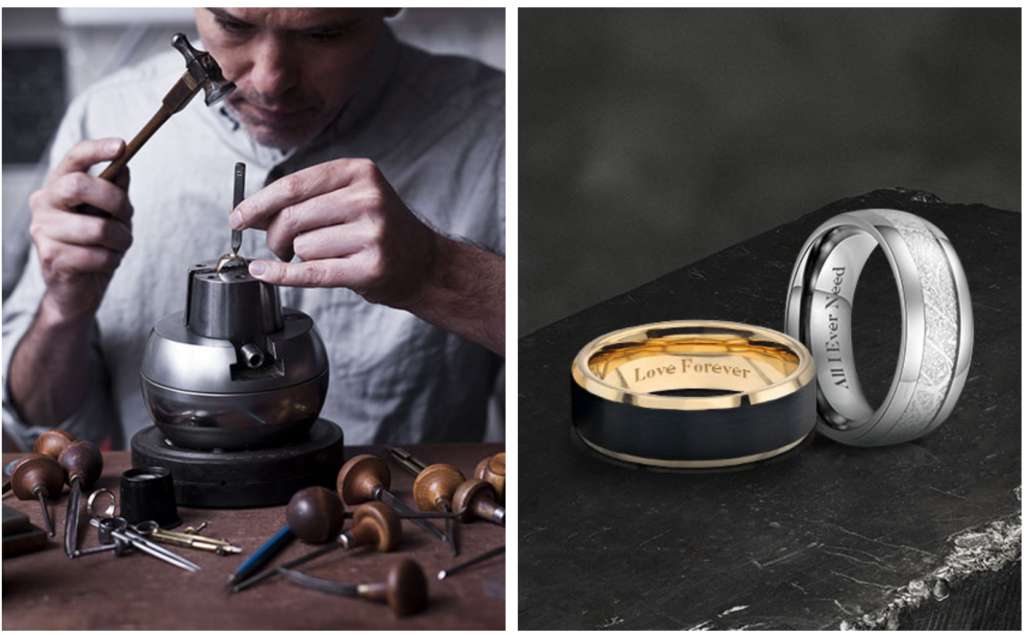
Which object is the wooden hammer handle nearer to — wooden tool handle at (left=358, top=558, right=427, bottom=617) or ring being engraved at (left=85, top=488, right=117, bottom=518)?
ring being engraved at (left=85, top=488, right=117, bottom=518)

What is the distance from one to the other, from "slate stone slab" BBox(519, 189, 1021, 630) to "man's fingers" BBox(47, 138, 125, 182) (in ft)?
0.99

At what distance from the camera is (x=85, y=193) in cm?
83

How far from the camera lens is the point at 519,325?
0.93 m

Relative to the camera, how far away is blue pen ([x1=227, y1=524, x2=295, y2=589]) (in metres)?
0.60

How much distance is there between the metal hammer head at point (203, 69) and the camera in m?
0.74

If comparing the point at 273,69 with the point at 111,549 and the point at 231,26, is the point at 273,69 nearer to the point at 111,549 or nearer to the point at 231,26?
the point at 231,26

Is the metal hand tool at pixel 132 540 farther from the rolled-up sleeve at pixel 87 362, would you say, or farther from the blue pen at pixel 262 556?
the rolled-up sleeve at pixel 87 362

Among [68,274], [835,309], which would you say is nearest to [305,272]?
[68,274]

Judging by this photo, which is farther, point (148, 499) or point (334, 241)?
point (334, 241)

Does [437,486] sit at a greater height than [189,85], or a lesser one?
lesser

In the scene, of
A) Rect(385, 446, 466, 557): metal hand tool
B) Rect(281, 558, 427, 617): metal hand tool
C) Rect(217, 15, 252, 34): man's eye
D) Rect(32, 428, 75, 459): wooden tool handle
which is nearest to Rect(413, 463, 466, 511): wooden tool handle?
Rect(385, 446, 466, 557): metal hand tool

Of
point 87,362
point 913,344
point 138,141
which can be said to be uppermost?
point 138,141

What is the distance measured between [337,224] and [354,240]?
0.05 feet

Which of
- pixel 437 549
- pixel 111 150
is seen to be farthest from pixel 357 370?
pixel 437 549
